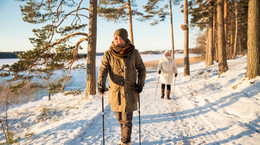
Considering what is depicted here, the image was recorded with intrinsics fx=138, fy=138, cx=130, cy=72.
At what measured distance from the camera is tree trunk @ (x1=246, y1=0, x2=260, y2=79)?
524cm

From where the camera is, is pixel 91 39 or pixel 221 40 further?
pixel 221 40

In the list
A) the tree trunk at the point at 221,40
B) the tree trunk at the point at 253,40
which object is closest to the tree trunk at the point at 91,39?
the tree trunk at the point at 253,40

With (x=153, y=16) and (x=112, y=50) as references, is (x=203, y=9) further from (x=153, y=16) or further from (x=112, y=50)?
(x=112, y=50)

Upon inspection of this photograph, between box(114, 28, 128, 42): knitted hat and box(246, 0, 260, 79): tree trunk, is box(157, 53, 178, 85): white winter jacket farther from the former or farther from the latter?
box(114, 28, 128, 42): knitted hat

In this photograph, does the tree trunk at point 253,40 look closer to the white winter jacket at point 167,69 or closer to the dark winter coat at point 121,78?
the white winter jacket at point 167,69

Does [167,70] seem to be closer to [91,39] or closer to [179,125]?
[179,125]

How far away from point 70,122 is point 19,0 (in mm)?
6888

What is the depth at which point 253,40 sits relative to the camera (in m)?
5.33

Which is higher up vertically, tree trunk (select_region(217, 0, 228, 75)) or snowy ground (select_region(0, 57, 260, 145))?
tree trunk (select_region(217, 0, 228, 75))

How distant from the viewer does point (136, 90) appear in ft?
8.51

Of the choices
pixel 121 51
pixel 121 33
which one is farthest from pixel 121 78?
pixel 121 33

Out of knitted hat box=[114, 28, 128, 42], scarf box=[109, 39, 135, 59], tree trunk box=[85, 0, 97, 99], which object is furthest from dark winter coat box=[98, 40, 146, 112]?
tree trunk box=[85, 0, 97, 99]

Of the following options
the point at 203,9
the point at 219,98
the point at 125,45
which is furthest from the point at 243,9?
the point at 125,45

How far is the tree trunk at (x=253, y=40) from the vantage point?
17.2 feet
